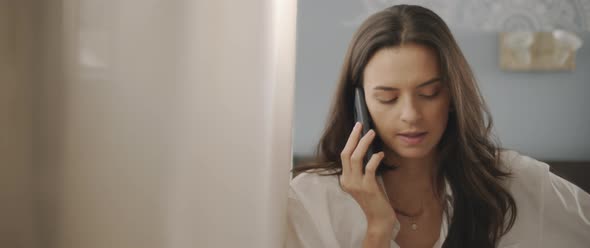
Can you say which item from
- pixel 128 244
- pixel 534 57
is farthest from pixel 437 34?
pixel 534 57

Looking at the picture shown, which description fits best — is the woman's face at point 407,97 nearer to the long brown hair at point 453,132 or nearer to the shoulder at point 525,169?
the long brown hair at point 453,132

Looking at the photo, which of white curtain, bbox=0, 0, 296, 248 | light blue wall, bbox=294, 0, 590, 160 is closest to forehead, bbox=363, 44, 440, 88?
white curtain, bbox=0, 0, 296, 248

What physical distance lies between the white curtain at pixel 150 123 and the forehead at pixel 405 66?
0.23m

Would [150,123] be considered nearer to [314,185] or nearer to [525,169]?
[314,185]

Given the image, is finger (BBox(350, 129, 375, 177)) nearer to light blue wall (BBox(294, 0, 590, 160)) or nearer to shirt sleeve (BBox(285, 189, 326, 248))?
shirt sleeve (BBox(285, 189, 326, 248))

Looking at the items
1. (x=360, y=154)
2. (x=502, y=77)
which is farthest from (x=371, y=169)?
(x=502, y=77)

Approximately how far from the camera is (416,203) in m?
0.77

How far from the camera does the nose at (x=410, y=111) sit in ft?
2.17

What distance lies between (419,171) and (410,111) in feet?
0.47

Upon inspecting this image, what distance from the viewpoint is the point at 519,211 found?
690 mm

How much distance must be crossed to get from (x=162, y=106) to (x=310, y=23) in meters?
0.76

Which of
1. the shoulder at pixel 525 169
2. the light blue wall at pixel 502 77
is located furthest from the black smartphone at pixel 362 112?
the light blue wall at pixel 502 77

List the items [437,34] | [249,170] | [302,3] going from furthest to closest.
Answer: [302,3] → [437,34] → [249,170]

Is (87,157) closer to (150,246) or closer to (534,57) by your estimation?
(150,246)
